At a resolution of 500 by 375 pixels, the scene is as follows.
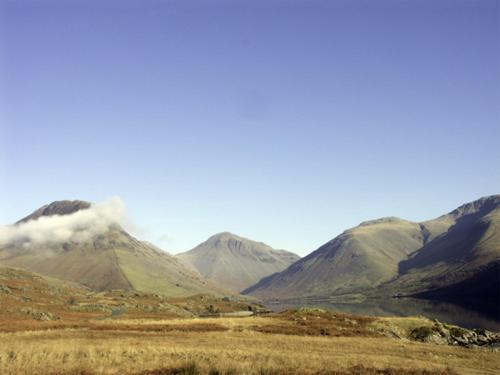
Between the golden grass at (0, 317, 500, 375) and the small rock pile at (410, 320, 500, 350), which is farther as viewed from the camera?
the small rock pile at (410, 320, 500, 350)

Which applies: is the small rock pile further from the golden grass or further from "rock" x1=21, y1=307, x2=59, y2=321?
"rock" x1=21, y1=307, x2=59, y2=321

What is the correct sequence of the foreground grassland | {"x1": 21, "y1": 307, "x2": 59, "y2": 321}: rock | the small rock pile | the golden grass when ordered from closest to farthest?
the foreground grassland, the golden grass, the small rock pile, {"x1": 21, "y1": 307, "x2": 59, "y2": 321}: rock

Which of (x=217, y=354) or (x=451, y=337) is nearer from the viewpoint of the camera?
(x=217, y=354)

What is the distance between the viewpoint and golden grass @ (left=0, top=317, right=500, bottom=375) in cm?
2955

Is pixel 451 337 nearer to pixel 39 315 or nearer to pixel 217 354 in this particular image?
pixel 217 354

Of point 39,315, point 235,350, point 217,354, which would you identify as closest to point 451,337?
point 235,350

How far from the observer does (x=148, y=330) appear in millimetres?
54312

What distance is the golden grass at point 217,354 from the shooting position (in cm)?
2955

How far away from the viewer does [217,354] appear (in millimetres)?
34812

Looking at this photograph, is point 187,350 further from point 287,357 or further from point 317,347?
point 317,347

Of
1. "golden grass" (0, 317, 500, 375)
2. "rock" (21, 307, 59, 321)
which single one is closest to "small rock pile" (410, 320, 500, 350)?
"golden grass" (0, 317, 500, 375)

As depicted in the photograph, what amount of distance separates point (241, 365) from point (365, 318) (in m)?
48.8

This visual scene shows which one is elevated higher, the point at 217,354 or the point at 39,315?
the point at 39,315

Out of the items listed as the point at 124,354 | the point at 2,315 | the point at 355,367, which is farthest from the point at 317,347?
the point at 2,315
